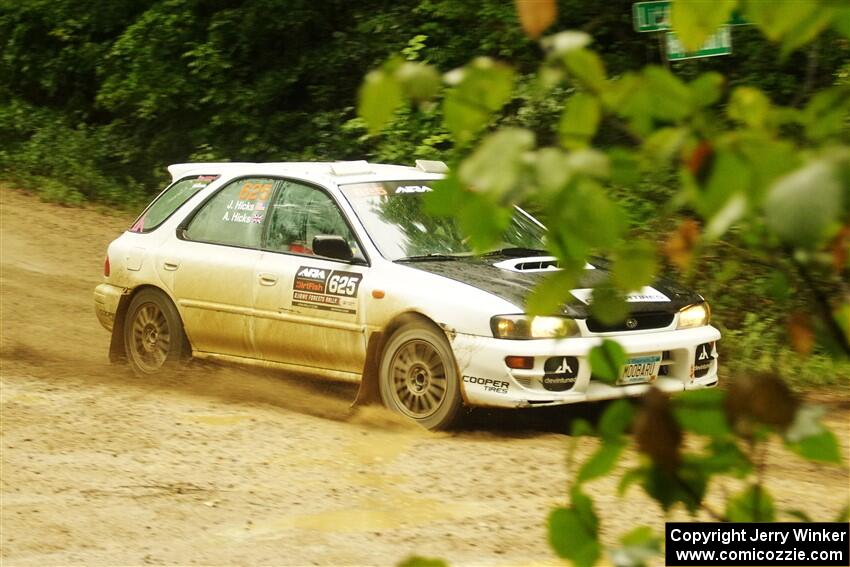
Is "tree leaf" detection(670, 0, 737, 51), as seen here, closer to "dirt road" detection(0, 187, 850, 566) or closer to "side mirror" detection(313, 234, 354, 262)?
"dirt road" detection(0, 187, 850, 566)

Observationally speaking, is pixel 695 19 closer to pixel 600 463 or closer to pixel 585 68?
pixel 585 68

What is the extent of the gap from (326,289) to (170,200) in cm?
213

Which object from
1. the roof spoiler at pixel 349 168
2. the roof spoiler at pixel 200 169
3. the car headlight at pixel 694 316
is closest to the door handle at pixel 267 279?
the roof spoiler at pixel 349 168

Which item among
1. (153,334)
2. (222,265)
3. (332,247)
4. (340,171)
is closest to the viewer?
(332,247)

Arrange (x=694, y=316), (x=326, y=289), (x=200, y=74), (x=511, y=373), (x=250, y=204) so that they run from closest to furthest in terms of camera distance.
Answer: (x=511, y=373) < (x=694, y=316) < (x=326, y=289) < (x=250, y=204) < (x=200, y=74)

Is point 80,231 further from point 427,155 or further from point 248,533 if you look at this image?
point 248,533

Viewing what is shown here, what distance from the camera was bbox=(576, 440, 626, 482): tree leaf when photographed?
1381mm

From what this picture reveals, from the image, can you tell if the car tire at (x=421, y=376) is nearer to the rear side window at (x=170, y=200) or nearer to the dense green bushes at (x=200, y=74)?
the rear side window at (x=170, y=200)

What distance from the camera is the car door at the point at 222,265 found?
8.70 metres

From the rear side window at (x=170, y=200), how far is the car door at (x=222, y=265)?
24 centimetres

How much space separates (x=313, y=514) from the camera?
596 cm

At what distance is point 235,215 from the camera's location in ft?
29.6

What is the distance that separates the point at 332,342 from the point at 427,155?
19.8 feet

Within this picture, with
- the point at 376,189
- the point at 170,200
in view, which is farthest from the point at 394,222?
the point at 170,200
